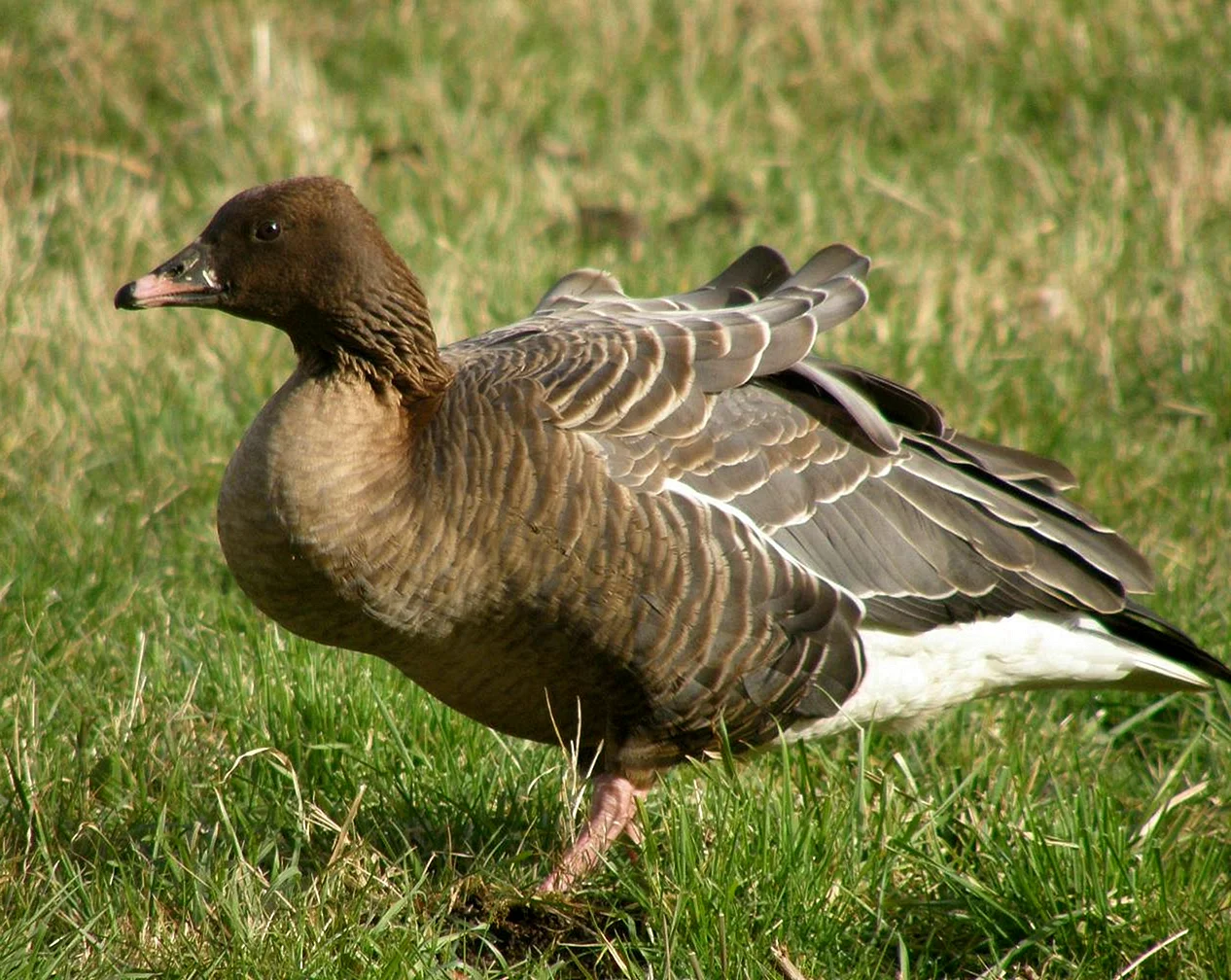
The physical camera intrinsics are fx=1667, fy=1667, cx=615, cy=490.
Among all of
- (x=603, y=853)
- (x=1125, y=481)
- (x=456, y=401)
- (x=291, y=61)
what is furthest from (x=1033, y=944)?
(x=291, y=61)

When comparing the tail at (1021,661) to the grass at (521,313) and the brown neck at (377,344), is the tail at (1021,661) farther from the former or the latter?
the brown neck at (377,344)

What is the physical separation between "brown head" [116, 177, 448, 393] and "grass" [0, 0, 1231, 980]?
0.97 meters

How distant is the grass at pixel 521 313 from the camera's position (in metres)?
3.82

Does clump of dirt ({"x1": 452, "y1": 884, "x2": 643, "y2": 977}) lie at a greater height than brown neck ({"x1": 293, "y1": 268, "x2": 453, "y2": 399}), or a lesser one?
lesser

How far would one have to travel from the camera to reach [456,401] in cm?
434

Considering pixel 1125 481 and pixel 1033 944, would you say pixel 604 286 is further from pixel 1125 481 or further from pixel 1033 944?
pixel 1033 944

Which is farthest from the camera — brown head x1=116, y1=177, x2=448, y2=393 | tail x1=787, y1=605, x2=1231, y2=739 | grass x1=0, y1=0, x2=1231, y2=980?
tail x1=787, y1=605, x2=1231, y2=739

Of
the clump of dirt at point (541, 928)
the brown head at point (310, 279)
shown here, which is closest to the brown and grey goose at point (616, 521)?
the brown head at point (310, 279)

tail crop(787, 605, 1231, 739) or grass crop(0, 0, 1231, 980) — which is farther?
tail crop(787, 605, 1231, 739)

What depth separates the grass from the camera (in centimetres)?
382

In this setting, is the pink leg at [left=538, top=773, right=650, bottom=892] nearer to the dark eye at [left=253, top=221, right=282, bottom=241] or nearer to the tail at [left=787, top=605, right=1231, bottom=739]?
the tail at [left=787, top=605, right=1231, bottom=739]

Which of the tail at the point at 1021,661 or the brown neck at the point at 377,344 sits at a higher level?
the brown neck at the point at 377,344

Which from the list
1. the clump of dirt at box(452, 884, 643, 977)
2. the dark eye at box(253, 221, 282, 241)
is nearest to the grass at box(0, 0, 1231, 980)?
the clump of dirt at box(452, 884, 643, 977)

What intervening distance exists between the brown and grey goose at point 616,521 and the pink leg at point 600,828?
11mm
